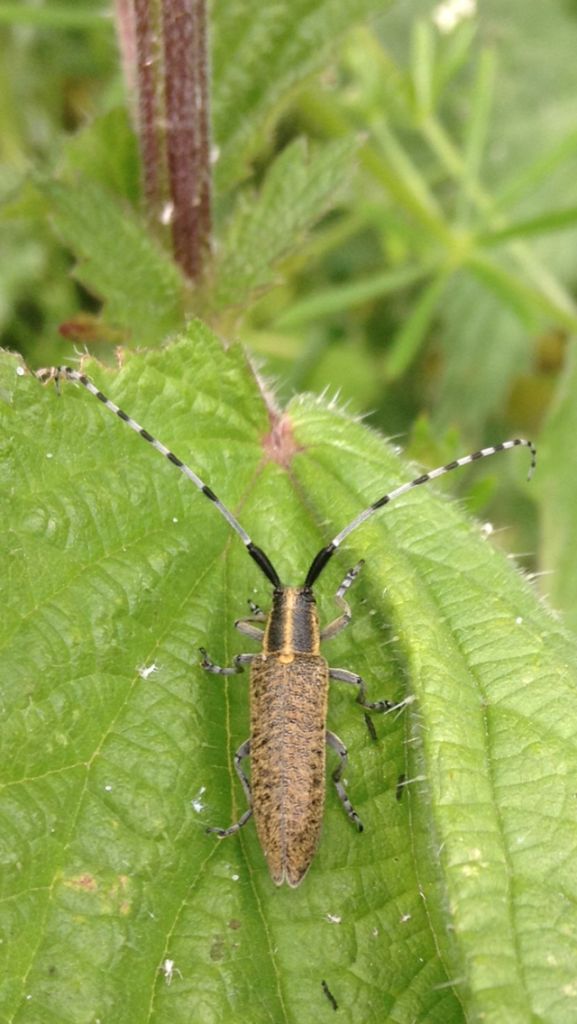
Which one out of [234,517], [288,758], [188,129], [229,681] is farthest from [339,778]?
[188,129]

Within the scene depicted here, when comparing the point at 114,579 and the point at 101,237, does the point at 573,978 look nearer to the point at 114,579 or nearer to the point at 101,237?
the point at 114,579

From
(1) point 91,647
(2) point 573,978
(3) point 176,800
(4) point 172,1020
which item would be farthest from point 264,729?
(2) point 573,978

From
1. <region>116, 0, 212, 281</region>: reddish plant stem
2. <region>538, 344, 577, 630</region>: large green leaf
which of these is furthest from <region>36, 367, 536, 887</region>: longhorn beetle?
<region>538, 344, 577, 630</region>: large green leaf

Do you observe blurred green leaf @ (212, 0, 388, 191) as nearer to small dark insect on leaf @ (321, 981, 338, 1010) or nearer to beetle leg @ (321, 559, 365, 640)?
beetle leg @ (321, 559, 365, 640)

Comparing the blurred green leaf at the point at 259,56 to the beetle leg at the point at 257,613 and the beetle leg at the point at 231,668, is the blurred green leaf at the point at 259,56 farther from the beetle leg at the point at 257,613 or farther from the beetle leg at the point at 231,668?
the beetle leg at the point at 231,668

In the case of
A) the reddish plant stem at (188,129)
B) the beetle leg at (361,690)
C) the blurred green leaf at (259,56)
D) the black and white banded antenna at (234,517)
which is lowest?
the beetle leg at (361,690)

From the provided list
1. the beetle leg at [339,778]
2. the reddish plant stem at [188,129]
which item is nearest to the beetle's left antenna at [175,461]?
the beetle leg at [339,778]

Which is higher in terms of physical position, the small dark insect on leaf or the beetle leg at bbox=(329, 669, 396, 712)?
the beetle leg at bbox=(329, 669, 396, 712)
